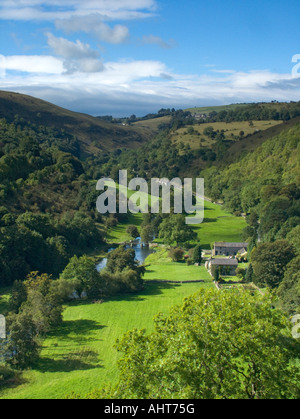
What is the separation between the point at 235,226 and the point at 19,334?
58.4 metres

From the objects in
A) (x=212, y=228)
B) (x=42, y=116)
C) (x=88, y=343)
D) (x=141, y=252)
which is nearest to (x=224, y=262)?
(x=141, y=252)

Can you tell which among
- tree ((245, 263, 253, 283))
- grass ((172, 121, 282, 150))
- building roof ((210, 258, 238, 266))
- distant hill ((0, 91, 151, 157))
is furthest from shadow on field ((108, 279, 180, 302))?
distant hill ((0, 91, 151, 157))

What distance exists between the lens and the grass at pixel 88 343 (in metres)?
22.3

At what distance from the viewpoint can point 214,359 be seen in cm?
1416

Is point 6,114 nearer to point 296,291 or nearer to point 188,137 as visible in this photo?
point 188,137

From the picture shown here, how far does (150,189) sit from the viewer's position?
109 metres

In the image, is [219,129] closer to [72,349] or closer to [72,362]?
[72,349]

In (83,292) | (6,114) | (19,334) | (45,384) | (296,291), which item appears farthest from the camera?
(6,114)

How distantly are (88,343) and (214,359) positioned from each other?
1709 centimetres

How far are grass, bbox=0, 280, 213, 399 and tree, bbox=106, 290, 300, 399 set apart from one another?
3.26 m

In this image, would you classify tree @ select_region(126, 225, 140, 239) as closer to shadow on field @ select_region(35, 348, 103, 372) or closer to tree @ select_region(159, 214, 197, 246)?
tree @ select_region(159, 214, 197, 246)

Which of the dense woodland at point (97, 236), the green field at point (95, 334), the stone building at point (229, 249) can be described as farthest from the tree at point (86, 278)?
the stone building at point (229, 249)

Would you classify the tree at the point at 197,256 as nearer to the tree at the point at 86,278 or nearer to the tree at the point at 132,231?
the tree at the point at 86,278
